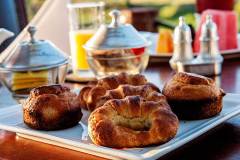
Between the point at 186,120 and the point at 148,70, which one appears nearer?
the point at 186,120

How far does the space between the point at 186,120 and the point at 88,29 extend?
0.67 meters

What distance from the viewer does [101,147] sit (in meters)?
0.66

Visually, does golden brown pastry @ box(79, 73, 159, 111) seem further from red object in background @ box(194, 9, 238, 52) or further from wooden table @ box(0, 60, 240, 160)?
red object in background @ box(194, 9, 238, 52)

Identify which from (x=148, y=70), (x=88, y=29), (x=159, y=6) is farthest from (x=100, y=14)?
(x=159, y=6)

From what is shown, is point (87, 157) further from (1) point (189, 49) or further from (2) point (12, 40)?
(2) point (12, 40)

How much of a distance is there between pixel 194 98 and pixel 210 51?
495 millimetres

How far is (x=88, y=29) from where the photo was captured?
1.41 metres

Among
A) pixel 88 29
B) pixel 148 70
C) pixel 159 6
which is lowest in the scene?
pixel 159 6

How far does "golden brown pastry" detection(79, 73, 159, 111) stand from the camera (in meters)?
0.85

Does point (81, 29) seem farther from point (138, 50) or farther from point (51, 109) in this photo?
point (51, 109)

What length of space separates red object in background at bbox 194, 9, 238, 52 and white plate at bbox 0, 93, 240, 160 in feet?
2.02

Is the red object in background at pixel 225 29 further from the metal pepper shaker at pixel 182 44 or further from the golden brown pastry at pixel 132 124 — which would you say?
the golden brown pastry at pixel 132 124

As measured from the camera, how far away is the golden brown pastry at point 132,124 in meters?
0.66

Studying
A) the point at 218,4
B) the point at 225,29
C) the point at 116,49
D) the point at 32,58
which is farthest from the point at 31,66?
the point at 218,4
